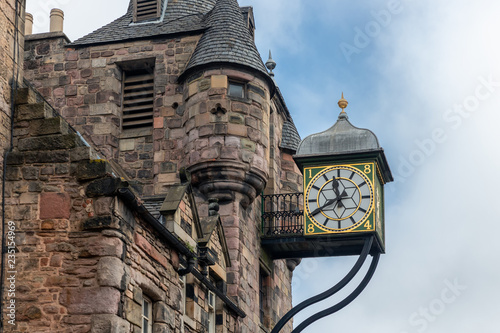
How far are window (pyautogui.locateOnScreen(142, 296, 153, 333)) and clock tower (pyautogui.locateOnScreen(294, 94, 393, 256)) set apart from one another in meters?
8.79

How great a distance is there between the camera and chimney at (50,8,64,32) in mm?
25780

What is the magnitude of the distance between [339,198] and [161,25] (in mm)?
5896

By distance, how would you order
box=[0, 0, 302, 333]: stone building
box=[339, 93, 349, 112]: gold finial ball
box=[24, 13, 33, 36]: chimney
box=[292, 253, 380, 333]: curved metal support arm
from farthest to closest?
1. box=[24, 13, 33, 36]: chimney
2. box=[339, 93, 349, 112]: gold finial ball
3. box=[292, 253, 380, 333]: curved metal support arm
4. box=[0, 0, 302, 333]: stone building

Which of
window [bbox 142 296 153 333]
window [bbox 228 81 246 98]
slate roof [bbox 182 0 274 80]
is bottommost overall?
window [bbox 142 296 153 333]

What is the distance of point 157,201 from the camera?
18812mm

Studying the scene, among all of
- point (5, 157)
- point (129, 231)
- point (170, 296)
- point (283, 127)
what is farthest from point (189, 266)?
point (283, 127)

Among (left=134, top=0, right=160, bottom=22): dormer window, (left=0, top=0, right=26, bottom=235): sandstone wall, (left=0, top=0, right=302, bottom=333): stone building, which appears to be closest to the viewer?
(left=0, top=0, right=302, bottom=333): stone building

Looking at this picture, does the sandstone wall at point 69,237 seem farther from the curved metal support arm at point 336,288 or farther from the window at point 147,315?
the curved metal support arm at point 336,288

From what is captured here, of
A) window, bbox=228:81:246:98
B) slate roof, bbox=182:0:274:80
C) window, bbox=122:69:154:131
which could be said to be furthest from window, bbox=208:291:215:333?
window, bbox=122:69:154:131

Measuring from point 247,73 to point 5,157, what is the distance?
10038 millimetres

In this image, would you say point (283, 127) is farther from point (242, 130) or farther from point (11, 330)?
point (11, 330)

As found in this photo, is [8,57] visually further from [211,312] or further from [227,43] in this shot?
[227,43]

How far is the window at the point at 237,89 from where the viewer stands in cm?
2351

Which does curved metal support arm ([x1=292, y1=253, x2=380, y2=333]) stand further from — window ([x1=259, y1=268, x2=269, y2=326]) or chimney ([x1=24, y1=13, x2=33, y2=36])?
chimney ([x1=24, y1=13, x2=33, y2=36])
